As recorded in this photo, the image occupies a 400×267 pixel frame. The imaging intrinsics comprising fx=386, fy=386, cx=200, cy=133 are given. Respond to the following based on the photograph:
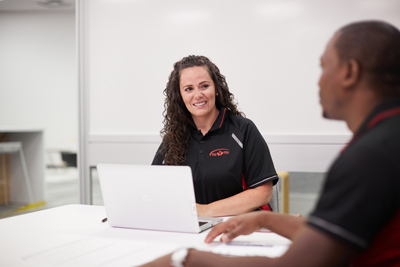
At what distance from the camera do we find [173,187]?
1.36 metres

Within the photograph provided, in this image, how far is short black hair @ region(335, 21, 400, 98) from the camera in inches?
27.0

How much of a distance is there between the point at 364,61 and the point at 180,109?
1646mm

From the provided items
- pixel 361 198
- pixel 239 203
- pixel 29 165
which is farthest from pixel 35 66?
Result: pixel 361 198

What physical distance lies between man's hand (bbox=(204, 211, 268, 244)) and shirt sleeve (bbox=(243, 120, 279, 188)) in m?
0.75

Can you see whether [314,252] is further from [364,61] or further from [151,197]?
[151,197]

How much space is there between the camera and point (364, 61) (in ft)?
2.27

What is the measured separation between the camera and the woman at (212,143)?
198cm

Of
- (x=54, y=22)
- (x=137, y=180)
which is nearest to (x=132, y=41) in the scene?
(x=137, y=180)

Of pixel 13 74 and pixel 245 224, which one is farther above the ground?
pixel 13 74

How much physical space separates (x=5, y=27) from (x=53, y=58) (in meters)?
1.04

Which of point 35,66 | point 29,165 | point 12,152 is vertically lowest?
point 29,165

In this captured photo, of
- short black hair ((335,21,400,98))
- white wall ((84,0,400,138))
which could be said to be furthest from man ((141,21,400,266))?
white wall ((84,0,400,138))

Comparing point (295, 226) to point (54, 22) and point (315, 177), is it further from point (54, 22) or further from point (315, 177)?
point (54, 22)

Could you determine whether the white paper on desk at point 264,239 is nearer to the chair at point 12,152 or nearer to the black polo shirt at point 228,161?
the black polo shirt at point 228,161
